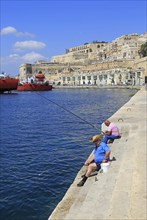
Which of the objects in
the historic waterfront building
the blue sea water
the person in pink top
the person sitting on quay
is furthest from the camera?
the historic waterfront building

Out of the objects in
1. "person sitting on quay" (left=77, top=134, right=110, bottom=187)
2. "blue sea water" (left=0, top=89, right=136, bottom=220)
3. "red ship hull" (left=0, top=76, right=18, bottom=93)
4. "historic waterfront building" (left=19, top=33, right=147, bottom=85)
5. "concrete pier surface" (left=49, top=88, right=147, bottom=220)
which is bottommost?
"blue sea water" (left=0, top=89, right=136, bottom=220)

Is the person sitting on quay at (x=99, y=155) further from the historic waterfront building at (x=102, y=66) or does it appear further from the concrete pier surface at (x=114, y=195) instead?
the historic waterfront building at (x=102, y=66)

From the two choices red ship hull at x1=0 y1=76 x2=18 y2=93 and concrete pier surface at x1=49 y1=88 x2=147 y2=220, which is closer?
concrete pier surface at x1=49 y1=88 x2=147 y2=220

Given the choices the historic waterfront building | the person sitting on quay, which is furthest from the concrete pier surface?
the historic waterfront building

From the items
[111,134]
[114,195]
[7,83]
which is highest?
[7,83]

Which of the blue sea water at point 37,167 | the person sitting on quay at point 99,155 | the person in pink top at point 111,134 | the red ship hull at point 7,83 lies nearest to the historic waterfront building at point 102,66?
the red ship hull at point 7,83

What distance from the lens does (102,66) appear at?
317 feet

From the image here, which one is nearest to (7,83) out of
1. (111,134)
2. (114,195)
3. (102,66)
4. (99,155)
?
(102,66)

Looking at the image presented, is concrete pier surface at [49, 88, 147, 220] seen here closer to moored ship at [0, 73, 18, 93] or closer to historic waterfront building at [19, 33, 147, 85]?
moored ship at [0, 73, 18, 93]

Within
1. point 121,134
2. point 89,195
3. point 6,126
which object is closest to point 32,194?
point 89,195

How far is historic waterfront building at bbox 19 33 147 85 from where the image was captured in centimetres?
8019

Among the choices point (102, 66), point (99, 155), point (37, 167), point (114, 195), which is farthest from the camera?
point (102, 66)

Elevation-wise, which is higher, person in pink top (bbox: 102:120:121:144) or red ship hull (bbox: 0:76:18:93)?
red ship hull (bbox: 0:76:18:93)

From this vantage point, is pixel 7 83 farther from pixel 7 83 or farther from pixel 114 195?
pixel 114 195
